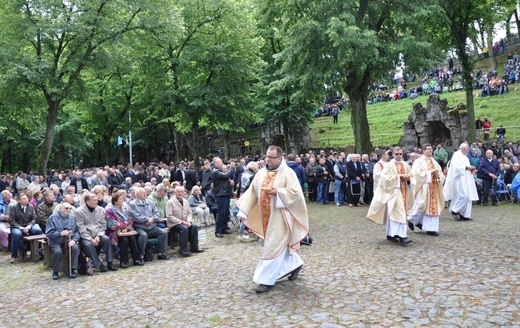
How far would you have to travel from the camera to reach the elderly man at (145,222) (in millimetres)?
9719

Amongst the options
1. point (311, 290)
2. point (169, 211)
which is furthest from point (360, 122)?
point (311, 290)

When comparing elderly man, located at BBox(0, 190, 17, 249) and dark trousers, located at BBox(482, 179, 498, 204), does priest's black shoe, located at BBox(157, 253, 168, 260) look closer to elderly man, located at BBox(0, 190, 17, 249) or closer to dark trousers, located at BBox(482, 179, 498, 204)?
elderly man, located at BBox(0, 190, 17, 249)

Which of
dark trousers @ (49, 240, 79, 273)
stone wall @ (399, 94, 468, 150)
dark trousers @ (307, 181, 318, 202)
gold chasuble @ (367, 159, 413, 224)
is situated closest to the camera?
dark trousers @ (49, 240, 79, 273)

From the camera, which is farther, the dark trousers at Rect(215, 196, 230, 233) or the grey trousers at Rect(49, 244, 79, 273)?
the dark trousers at Rect(215, 196, 230, 233)

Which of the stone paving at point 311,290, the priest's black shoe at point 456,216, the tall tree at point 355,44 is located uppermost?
the tall tree at point 355,44

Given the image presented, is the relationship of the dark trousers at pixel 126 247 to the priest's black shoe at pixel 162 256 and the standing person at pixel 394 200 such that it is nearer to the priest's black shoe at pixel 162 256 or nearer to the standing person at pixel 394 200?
the priest's black shoe at pixel 162 256

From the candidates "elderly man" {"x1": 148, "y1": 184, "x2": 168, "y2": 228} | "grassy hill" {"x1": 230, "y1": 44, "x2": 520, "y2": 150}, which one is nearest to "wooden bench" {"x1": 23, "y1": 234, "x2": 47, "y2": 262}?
"elderly man" {"x1": 148, "y1": 184, "x2": 168, "y2": 228}

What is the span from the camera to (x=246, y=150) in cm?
4134

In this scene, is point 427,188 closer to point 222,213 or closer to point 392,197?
point 392,197

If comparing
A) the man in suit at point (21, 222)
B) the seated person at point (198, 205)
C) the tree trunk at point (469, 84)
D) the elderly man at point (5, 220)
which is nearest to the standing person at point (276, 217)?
the man in suit at point (21, 222)

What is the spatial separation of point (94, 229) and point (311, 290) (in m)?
4.61

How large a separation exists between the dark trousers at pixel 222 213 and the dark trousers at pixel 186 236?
1.64 meters

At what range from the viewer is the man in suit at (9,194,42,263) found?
10.5m

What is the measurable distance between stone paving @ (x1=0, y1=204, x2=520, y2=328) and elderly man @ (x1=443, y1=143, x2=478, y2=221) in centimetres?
231
